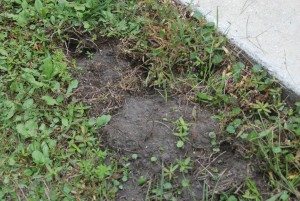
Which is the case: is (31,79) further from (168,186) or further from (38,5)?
(168,186)

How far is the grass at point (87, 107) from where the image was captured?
244 centimetres

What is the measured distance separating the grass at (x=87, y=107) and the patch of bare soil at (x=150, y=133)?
4 cm

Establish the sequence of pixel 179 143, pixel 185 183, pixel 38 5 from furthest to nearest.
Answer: pixel 38 5 < pixel 179 143 < pixel 185 183

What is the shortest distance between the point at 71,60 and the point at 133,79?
383 mm

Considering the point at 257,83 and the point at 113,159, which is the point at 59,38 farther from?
the point at 257,83

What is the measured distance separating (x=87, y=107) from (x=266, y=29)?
1.05 metres

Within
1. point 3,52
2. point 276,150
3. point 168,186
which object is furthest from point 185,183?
point 3,52

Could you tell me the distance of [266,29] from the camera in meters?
2.87

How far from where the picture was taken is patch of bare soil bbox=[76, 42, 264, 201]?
2439 mm

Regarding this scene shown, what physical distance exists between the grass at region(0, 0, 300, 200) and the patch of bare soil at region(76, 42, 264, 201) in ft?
0.14

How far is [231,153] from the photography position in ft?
8.31

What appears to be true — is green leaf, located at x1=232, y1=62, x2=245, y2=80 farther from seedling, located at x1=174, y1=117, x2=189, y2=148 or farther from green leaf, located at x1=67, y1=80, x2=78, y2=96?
green leaf, located at x1=67, y1=80, x2=78, y2=96

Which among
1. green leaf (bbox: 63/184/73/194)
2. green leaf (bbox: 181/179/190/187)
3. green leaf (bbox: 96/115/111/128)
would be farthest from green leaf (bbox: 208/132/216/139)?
green leaf (bbox: 63/184/73/194)

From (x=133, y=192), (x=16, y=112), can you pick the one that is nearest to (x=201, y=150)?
(x=133, y=192)
